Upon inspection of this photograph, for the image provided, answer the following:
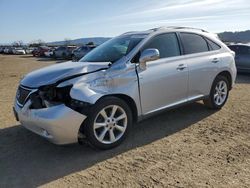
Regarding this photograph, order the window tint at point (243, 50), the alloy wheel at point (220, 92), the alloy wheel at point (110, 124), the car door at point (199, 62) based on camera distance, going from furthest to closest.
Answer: the window tint at point (243, 50), the alloy wheel at point (220, 92), the car door at point (199, 62), the alloy wheel at point (110, 124)

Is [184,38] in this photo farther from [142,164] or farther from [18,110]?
[18,110]

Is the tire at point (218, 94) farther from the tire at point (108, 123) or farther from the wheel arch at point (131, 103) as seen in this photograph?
the tire at point (108, 123)

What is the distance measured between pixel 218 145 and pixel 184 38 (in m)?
2.23

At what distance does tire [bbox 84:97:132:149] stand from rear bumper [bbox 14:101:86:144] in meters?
0.18

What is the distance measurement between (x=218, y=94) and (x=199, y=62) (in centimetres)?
113

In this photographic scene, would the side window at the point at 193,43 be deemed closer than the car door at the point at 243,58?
Yes

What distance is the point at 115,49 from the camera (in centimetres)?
559

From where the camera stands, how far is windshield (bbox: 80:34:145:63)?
17.3 ft

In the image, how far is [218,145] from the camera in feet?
15.9

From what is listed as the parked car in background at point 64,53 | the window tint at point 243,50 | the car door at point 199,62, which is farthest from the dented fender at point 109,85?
the parked car in background at point 64,53

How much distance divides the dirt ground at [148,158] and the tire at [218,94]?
0.53 meters

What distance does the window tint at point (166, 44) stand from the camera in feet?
18.0

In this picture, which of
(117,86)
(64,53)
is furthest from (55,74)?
(64,53)

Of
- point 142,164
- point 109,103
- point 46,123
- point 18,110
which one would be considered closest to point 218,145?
point 142,164
